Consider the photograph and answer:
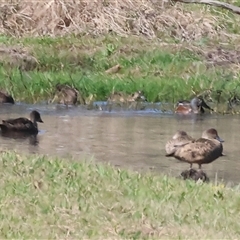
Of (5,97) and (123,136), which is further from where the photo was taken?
(5,97)

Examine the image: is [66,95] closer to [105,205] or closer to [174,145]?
[174,145]

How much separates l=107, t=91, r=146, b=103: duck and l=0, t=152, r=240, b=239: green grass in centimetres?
676

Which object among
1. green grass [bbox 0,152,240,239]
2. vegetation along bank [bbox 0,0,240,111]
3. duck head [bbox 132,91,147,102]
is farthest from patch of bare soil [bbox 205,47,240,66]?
green grass [bbox 0,152,240,239]

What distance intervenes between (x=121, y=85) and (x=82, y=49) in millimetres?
3147

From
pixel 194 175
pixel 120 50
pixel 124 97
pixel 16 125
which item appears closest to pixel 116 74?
pixel 120 50

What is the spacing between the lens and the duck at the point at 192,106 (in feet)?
46.6

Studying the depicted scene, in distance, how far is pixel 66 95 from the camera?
579 inches

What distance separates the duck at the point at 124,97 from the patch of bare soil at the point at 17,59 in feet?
8.09

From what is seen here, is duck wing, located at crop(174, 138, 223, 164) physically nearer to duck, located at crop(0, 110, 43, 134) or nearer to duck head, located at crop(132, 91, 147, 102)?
duck, located at crop(0, 110, 43, 134)

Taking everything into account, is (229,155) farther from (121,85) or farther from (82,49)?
(82,49)

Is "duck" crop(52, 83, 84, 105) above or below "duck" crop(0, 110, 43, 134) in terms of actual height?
above

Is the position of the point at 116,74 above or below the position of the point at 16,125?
above

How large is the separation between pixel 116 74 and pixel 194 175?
8346 millimetres

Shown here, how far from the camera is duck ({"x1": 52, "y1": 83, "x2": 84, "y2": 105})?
14.7 metres
